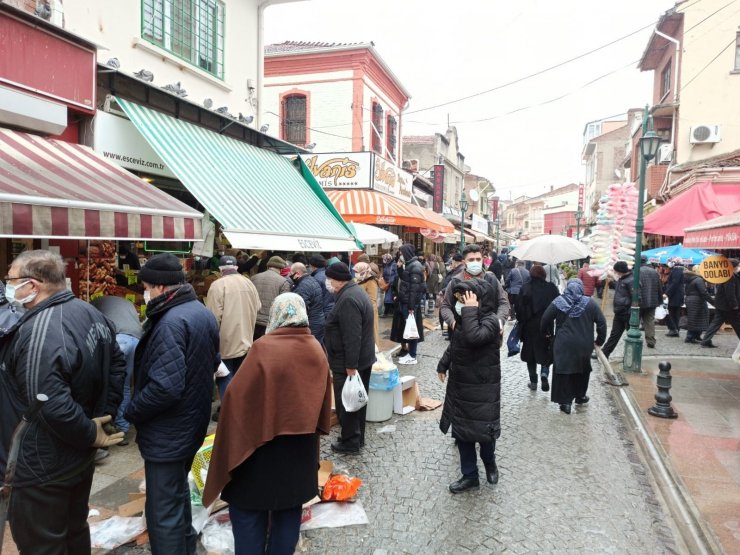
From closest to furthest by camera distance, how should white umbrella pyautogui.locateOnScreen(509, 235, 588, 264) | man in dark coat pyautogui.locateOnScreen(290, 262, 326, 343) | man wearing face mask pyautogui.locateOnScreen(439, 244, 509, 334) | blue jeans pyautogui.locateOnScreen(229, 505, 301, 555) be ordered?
blue jeans pyautogui.locateOnScreen(229, 505, 301, 555) < man wearing face mask pyautogui.locateOnScreen(439, 244, 509, 334) < man in dark coat pyautogui.locateOnScreen(290, 262, 326, 343) < white umbrella pyautogui.locateOnScreen(509, 235, 588, 264)

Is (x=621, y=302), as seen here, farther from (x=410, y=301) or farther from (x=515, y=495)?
(x=515, y=495)

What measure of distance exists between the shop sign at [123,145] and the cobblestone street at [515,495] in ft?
13.8

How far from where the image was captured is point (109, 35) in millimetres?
6727

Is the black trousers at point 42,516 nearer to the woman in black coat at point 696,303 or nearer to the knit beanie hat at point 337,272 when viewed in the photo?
the knit beanie hat at point 337,272

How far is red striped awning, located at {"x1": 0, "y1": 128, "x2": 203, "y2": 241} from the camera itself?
12.0 feet

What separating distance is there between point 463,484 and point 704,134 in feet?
60.8

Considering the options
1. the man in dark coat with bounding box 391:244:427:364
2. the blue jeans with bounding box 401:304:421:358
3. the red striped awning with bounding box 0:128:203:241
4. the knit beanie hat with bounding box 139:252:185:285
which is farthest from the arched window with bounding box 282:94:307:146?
the knit beanie hat with bounding box 139:252:185:285

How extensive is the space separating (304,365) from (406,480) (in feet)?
8.31

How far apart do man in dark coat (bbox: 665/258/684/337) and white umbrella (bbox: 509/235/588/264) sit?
638cm

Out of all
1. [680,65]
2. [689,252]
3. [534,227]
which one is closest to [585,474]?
[689,252]

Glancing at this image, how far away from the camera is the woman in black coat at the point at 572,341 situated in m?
6.58

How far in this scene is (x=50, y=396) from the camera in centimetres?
262

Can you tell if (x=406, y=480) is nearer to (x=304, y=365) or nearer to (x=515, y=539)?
(x=515, y=539)

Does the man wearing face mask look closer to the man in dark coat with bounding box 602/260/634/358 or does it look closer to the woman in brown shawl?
the woman in brown shawl
